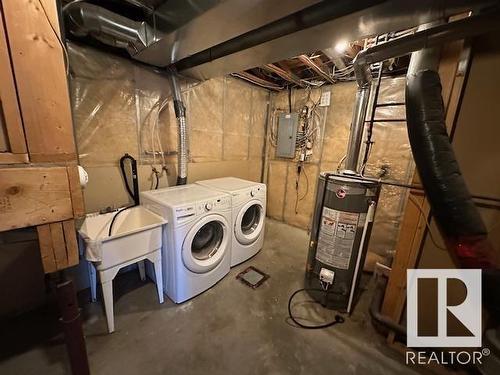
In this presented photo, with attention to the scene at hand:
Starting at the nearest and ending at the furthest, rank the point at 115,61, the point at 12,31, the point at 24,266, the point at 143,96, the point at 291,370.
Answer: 1. the point at 12,31
2. the point at 291,370
3. the point at 24,266
4. the point at 115,61
5. the point at 143,96

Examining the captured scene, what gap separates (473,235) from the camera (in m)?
1.08

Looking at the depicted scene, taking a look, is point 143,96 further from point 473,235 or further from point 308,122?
point 473,235

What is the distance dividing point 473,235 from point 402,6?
3.97ft

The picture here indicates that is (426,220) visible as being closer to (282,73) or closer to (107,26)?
(282,73)

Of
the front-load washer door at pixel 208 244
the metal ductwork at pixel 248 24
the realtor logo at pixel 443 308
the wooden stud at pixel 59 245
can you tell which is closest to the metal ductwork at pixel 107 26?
the metal ductwork at pixel 248 24

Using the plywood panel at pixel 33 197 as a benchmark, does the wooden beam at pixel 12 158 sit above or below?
above

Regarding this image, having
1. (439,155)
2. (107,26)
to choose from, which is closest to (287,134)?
(439,155)

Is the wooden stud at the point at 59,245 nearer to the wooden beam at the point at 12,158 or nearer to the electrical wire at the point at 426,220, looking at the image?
the wooden beam at the point at 12,158

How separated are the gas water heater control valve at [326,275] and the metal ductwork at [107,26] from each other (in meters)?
2.16

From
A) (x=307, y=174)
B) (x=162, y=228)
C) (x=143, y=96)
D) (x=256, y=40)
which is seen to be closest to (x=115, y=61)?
(x=143, y=96)

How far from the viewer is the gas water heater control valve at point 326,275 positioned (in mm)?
1716

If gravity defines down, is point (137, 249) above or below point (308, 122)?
below

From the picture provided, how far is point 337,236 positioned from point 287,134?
2051 millimetres

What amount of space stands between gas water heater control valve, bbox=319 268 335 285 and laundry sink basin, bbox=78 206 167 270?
1334 millimetres
